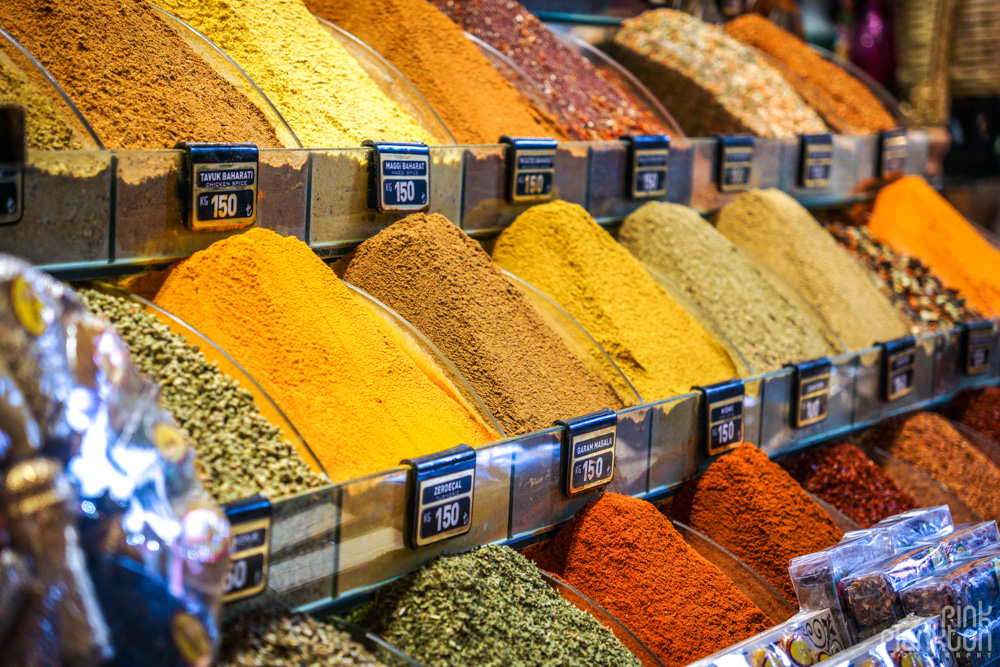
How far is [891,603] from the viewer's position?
1.17 meters

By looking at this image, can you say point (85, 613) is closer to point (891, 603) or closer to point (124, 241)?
point (124, 241)

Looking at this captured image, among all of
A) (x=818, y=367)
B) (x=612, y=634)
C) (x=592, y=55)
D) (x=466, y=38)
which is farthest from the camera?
(x=592, y=55)

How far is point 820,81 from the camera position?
110 inches

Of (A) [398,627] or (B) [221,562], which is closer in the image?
(B) [221,562]

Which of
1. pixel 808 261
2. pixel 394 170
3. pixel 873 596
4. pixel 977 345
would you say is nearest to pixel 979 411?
pixel 977 345

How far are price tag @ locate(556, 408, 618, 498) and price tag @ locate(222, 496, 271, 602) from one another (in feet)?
1.54

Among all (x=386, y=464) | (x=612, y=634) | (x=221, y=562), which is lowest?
(x=612, y=634)

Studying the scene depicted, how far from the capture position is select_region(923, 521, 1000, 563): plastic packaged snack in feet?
4.16

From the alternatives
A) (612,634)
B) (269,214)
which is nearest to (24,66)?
(269,214)

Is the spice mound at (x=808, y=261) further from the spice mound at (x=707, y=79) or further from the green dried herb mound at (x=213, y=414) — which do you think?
the green dried herb mound at (x=213, y=414)

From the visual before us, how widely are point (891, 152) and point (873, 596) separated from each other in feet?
5.79

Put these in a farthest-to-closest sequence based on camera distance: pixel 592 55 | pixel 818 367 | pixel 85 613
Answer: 1. pixel 592 55
2. pixel 818 367
3. pixel 85 613

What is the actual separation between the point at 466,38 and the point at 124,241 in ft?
3.40

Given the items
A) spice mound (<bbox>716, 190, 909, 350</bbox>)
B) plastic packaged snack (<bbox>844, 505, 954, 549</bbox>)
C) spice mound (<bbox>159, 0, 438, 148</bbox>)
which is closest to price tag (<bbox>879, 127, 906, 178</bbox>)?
spice mound (<bbox>716, 190, 909, 350</bbox>)
